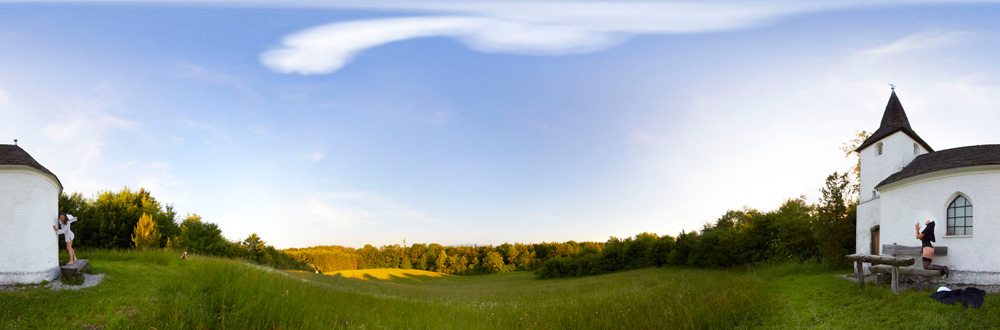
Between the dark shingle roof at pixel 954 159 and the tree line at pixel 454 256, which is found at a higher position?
the dark shingle roof at pixel 954 159

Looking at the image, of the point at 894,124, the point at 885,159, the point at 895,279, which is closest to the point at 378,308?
the point at 895,279

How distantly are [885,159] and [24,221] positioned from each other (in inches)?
1001

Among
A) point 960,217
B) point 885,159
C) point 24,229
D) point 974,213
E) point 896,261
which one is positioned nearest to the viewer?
point 24,229

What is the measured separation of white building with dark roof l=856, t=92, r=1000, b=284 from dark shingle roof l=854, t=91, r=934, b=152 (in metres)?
0.06

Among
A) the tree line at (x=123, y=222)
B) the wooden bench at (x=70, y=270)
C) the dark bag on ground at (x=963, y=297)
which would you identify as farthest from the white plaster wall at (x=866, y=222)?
the tree line at (x=123, y=222)

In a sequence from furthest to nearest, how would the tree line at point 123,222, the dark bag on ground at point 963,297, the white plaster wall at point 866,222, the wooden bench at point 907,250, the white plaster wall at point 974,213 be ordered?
the tree line at point 123,222, the white plaster wall at point 866,222, the wooden bench at point 907,250, the white plaster wall at point 974,213, the dark bag on ground at point 963,297

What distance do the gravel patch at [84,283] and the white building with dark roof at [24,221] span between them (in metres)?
0.34

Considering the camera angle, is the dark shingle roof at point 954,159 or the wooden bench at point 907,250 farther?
the wooden bench at point 907,250

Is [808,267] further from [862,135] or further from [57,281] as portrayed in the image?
[57,281]

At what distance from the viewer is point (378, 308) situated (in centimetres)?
1224

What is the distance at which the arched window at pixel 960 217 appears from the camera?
513 inches

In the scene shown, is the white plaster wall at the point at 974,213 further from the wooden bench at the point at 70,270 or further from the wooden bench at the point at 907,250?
the wooden bench at the point at 70,270

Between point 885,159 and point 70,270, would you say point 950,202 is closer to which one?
point 885,159

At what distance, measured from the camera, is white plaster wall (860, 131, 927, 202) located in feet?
55.6
